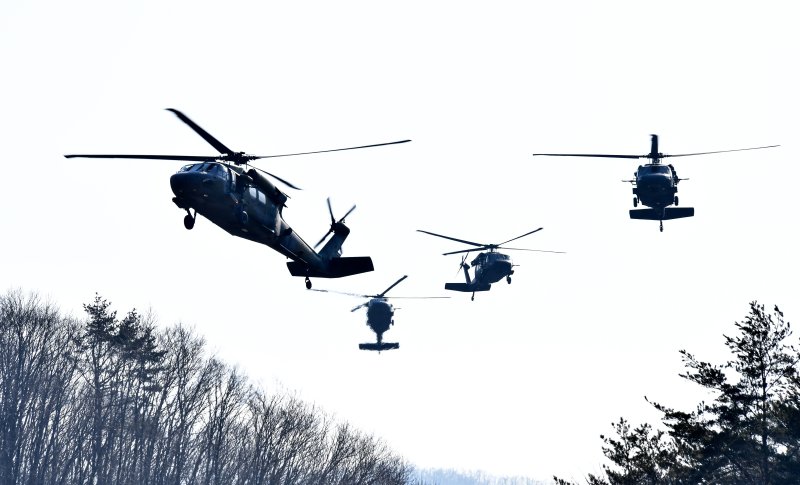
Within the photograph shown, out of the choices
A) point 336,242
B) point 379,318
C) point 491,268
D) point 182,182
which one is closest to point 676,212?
point 336,242

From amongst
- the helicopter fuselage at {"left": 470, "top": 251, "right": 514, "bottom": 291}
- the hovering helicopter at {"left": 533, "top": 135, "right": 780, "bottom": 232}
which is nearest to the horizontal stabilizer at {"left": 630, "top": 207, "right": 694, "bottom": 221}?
the hovering helicopter at {"left": 533, "top": 135, "right": 780, "bottom": 232}

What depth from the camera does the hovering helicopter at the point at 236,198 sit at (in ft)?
106

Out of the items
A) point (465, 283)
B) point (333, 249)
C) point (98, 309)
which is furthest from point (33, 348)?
point (333, 249)

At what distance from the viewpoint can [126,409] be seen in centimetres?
7994

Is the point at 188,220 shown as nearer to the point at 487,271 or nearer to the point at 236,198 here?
the point at 236,198

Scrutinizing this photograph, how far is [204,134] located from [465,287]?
41.7m

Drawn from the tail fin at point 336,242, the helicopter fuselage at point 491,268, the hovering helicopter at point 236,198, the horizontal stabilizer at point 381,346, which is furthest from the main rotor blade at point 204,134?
the horizontal stabilizer at point 381,346

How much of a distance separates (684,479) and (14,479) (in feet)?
157

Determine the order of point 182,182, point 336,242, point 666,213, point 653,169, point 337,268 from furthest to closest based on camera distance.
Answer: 1. point 653,169
2. point 666,213
3. point 336,242
4. point 337,268
5. point 182,182

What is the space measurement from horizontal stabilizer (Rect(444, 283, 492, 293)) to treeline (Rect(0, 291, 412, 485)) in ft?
53.9

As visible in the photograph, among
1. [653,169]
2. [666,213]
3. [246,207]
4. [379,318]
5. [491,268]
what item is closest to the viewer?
[246,207]

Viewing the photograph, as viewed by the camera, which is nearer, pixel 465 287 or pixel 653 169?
pixel 653 169

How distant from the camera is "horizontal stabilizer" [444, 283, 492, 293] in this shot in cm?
7238

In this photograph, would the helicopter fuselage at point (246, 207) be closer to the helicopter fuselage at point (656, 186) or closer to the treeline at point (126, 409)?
the helicopter fuselage at point (656, 186)
